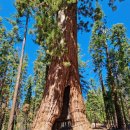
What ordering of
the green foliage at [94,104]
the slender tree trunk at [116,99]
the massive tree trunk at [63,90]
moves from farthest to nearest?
the green foliage at [94,104], the slender tree trunk at [116,99], the massive tree trunk at [63,90]

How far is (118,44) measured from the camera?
27.0m

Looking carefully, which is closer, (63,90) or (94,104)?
(63,90)

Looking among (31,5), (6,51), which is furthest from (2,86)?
(31,5)

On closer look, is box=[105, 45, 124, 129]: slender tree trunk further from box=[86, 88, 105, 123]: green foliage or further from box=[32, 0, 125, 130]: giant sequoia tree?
box=[86, 88, 105, 123]: green foliage

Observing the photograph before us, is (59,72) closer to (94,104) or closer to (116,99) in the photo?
(116,99)

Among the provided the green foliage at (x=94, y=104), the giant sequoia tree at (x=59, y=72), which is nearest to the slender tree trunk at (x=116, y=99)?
the giant sequoia tree at (x=59, y=72)

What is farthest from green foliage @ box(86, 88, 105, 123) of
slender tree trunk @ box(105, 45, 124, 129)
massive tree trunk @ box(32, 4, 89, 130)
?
massive tree trunk @ box(32, 4, 89, 130)

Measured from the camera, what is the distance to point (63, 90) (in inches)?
378

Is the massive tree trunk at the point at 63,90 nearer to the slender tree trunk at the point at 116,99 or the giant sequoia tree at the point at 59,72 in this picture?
the giant sequoia tree at the point at 59,72

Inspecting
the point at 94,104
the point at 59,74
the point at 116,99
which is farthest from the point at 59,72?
the point at 94,104

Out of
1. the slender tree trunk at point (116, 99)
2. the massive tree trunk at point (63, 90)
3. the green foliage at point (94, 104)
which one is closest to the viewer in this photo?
the massive tree trunk at point (63, 90)

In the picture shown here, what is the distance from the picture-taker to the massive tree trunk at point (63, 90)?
894 cm

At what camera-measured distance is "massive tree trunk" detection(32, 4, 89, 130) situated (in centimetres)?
894

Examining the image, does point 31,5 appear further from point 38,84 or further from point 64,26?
point 38,84
